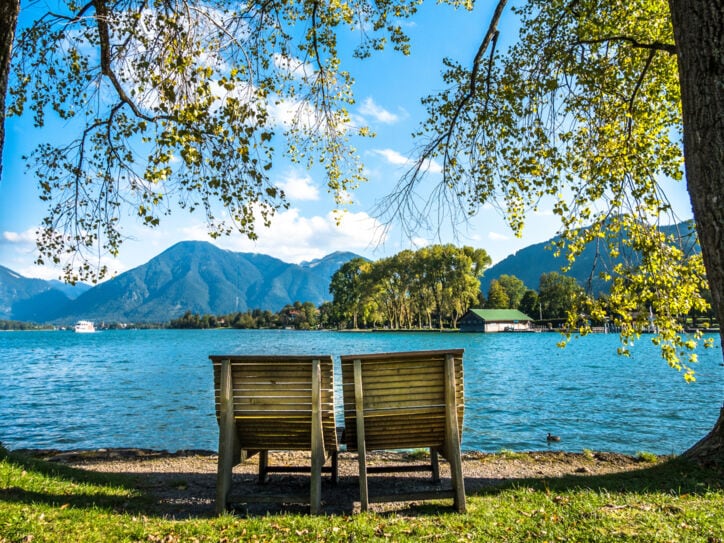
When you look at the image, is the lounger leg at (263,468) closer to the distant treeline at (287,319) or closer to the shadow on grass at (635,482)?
the shadow on grass at (635,482)

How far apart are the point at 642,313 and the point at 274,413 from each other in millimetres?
6758

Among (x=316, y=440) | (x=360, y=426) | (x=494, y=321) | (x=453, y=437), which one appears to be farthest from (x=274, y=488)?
(x=494, y=321)

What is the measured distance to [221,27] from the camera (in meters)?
5.93

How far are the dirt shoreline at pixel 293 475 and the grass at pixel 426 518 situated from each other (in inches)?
13.0

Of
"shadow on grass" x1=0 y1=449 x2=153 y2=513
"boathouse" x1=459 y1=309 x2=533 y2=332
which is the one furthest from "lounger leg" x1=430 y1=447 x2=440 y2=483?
"boathouse" x1=459 y1=309 x2=533 y2=332

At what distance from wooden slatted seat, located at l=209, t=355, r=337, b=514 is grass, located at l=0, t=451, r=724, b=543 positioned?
18.6 inches

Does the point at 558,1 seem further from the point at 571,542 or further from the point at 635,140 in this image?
the point at 571,542

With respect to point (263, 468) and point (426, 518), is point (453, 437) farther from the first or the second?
point (263, 468)

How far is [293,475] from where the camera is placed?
650 centimetres

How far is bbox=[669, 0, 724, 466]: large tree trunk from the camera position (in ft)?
10.5

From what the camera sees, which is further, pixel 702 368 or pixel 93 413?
pixel 702 368

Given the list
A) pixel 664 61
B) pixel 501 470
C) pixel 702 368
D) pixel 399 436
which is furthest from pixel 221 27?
pixel 702 368

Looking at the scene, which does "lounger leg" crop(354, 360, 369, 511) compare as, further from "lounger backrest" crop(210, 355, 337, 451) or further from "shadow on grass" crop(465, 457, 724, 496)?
"shadow on grass" crop(465, 457, 724, 496)

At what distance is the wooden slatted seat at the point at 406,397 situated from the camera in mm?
4668
